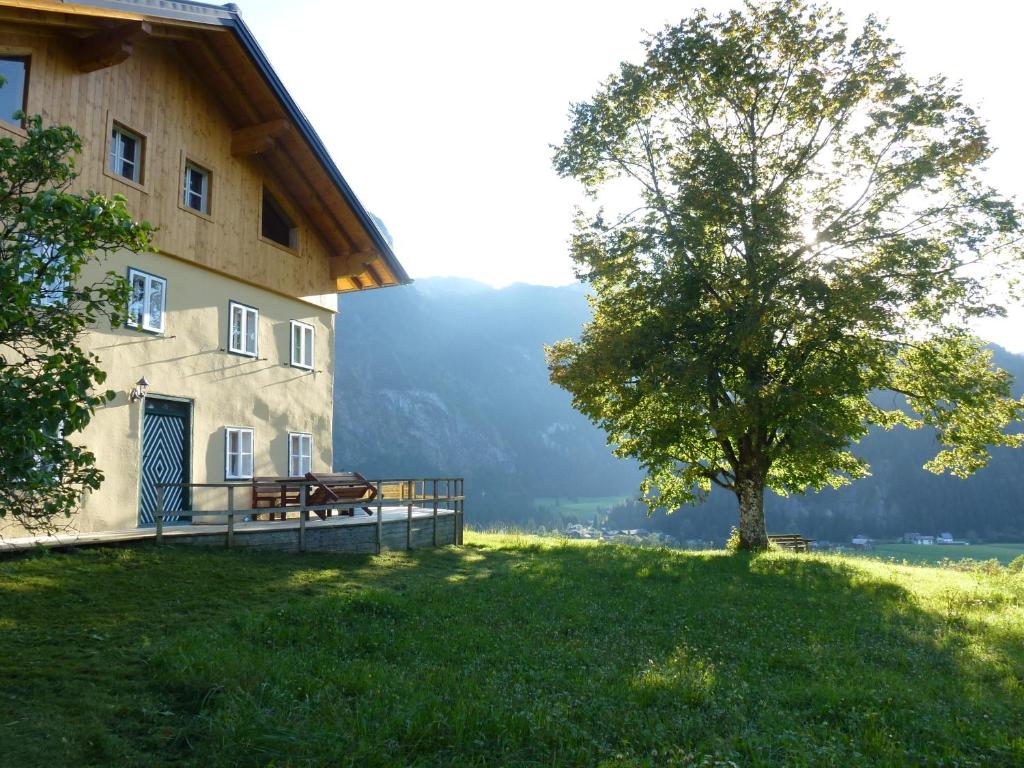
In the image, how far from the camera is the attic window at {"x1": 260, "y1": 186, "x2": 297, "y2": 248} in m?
22.4

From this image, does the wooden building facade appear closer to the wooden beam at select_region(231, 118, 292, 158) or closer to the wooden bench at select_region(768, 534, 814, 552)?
the wooden beam at select_region(231, 118, 292, 158)

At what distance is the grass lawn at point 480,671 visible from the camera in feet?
19.7

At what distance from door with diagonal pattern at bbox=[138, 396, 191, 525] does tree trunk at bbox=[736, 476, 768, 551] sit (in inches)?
626

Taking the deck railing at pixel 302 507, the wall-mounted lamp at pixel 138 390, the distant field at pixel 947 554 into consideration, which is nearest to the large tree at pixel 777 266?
the deck railing at pixel 302 507

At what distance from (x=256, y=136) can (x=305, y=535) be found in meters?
11.0

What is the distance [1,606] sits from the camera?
9.88 metres

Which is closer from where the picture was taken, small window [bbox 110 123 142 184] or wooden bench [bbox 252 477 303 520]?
small window [bbox 110 123 142 184]

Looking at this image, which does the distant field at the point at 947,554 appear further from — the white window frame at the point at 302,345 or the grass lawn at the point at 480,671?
the grass lawn at the point at 480,671

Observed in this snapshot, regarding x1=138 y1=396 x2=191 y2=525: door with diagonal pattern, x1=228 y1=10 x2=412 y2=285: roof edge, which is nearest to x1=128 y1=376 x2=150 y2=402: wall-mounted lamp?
x1=138 y1=396 x2=191 y2=525: door with diagonal pattern

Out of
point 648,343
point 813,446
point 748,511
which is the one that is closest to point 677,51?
point 648,343

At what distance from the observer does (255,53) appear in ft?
61.8

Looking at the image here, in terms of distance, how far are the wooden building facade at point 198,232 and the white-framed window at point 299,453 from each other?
2.5 inches

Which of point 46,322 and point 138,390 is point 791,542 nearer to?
point 138,390

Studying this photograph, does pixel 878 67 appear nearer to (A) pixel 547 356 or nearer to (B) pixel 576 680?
(A) pixel 547 356
